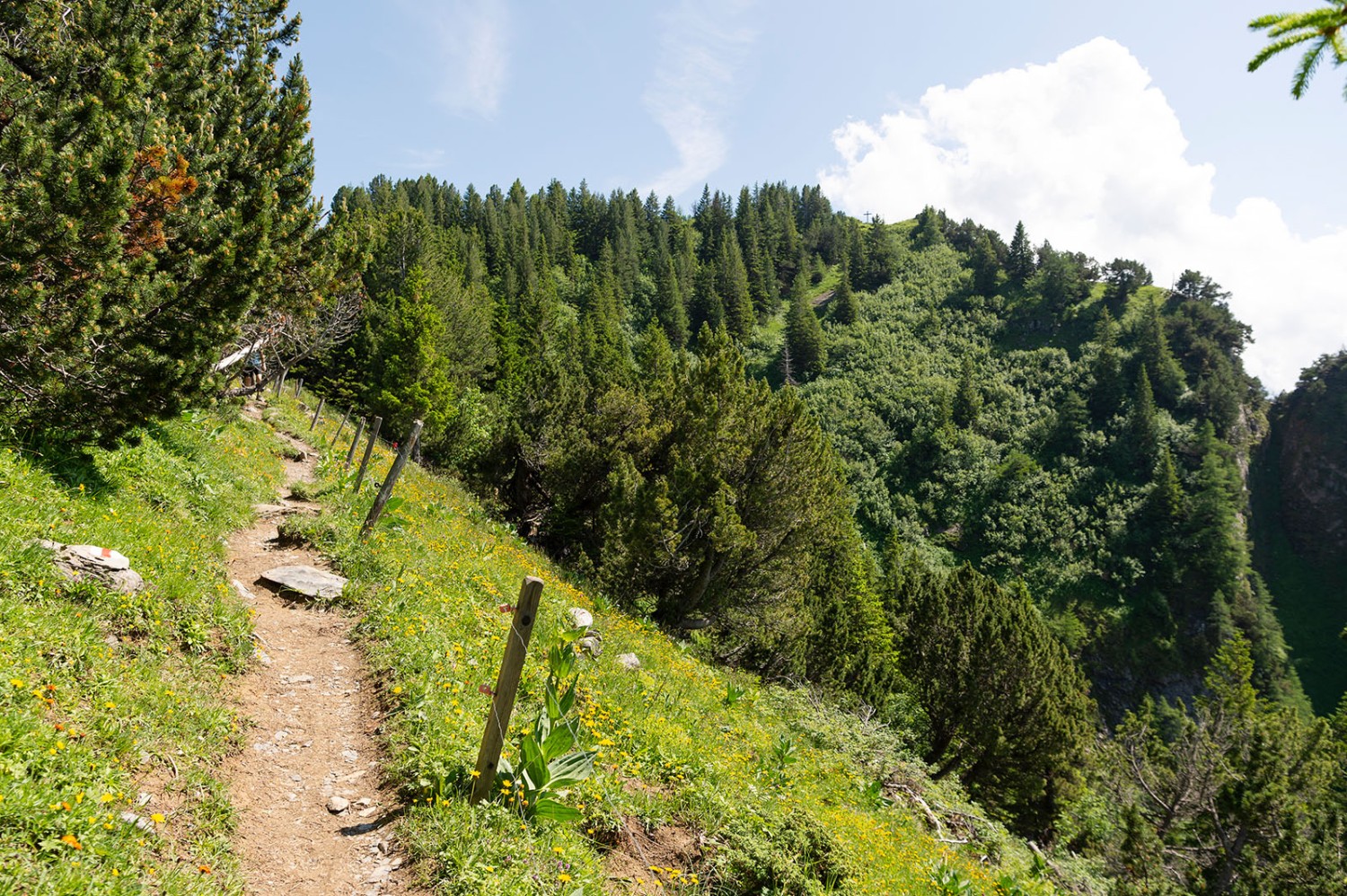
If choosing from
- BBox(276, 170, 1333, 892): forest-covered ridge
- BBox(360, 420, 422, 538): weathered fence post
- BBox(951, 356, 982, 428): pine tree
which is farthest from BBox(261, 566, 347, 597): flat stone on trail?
BBox(951, 356, 982, 428): pine tree

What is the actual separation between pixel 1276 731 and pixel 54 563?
90.5 feet

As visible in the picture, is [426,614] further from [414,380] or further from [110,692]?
[414,380]

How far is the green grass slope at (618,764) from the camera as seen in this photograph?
4.64 metres

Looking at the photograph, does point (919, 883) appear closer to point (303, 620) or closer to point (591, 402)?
point (303, 620)

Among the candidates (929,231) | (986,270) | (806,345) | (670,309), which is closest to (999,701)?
(806,345)

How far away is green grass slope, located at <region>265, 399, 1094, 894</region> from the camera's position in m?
4.64

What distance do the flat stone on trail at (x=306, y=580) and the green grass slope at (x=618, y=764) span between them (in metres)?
0.30

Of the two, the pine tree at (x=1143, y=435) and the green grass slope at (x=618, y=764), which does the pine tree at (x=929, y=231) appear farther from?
the green grass slope at (x=618, y=764)

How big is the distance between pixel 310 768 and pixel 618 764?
2847mm

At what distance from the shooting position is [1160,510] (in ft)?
189

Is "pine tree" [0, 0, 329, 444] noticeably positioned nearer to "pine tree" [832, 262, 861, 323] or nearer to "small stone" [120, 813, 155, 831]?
"small stone" [120, 813, 155, 831]

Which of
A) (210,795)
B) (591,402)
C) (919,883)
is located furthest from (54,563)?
(591,402)

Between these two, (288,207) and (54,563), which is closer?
(54,563)

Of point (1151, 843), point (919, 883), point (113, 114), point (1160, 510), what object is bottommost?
point (1151, 843)
